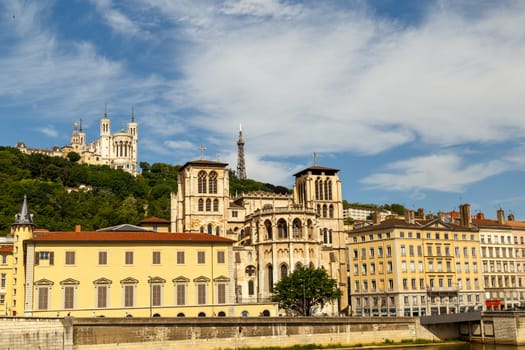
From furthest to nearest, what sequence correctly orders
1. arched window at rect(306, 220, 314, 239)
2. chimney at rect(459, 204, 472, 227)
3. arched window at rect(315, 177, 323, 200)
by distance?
arched window at rect(315, 177, 323, 200) < arched window at rect(306, 220, 314, 239) < chimney at rect(459, 204, 472, 227)

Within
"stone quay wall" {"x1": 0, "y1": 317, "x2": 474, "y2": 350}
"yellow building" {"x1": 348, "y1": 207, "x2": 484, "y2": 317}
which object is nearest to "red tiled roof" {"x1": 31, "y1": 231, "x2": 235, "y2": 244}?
"stone quay wall" {"x1": 0, "y1": 317, "x2": 474, "y2": 350}

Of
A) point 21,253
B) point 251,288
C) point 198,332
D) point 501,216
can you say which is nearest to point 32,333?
point 198,332

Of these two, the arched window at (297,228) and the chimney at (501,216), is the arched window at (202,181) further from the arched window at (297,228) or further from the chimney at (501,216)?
the chimney at (501,216)

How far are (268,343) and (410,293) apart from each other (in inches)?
1045

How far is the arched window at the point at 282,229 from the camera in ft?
269

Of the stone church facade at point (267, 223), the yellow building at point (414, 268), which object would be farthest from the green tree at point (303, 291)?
the stone church facade at point (267, 223)

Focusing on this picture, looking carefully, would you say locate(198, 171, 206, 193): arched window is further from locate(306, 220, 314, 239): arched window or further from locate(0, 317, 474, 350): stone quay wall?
locate(0, 317, 474, 350): stone quay wall

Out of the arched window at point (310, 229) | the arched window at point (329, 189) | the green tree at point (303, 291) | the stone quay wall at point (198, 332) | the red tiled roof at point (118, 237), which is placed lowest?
the stone quay wall at point (198, 332)

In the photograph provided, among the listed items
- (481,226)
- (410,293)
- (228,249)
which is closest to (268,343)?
(228,249)

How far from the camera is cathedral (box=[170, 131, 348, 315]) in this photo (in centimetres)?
8088

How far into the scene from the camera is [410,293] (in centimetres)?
7438

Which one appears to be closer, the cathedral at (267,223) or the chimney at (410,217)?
the chimney at (410,217)

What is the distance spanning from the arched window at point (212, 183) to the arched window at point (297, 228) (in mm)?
13492

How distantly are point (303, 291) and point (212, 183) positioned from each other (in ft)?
85.3
